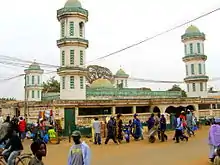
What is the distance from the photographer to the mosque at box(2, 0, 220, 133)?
24531 millimetres

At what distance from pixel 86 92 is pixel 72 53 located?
187 inches

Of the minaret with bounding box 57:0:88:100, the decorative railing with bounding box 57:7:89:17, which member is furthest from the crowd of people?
the decorative railing with bounding box 57:7:89:17

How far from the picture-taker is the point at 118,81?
5541 centimetres

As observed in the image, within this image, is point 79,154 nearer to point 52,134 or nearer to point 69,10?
point 52,134

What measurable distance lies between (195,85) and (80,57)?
17.3 meters

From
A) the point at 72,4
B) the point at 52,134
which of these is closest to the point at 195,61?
the point at 72,4

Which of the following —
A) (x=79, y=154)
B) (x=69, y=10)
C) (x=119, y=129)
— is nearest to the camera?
(x=79, y=154)

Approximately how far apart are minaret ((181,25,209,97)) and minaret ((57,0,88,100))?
15.5 metres

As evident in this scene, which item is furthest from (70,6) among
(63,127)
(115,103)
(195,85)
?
(195,85)

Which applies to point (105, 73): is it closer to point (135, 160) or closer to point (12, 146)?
point (135, 160)

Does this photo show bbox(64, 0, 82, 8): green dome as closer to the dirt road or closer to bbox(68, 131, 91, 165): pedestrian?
the dirt road

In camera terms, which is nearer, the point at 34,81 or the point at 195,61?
the point at 195,61

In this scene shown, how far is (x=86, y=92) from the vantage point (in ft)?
103

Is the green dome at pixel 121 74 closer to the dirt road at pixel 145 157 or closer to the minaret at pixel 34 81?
the minaret at pixel 34 81
